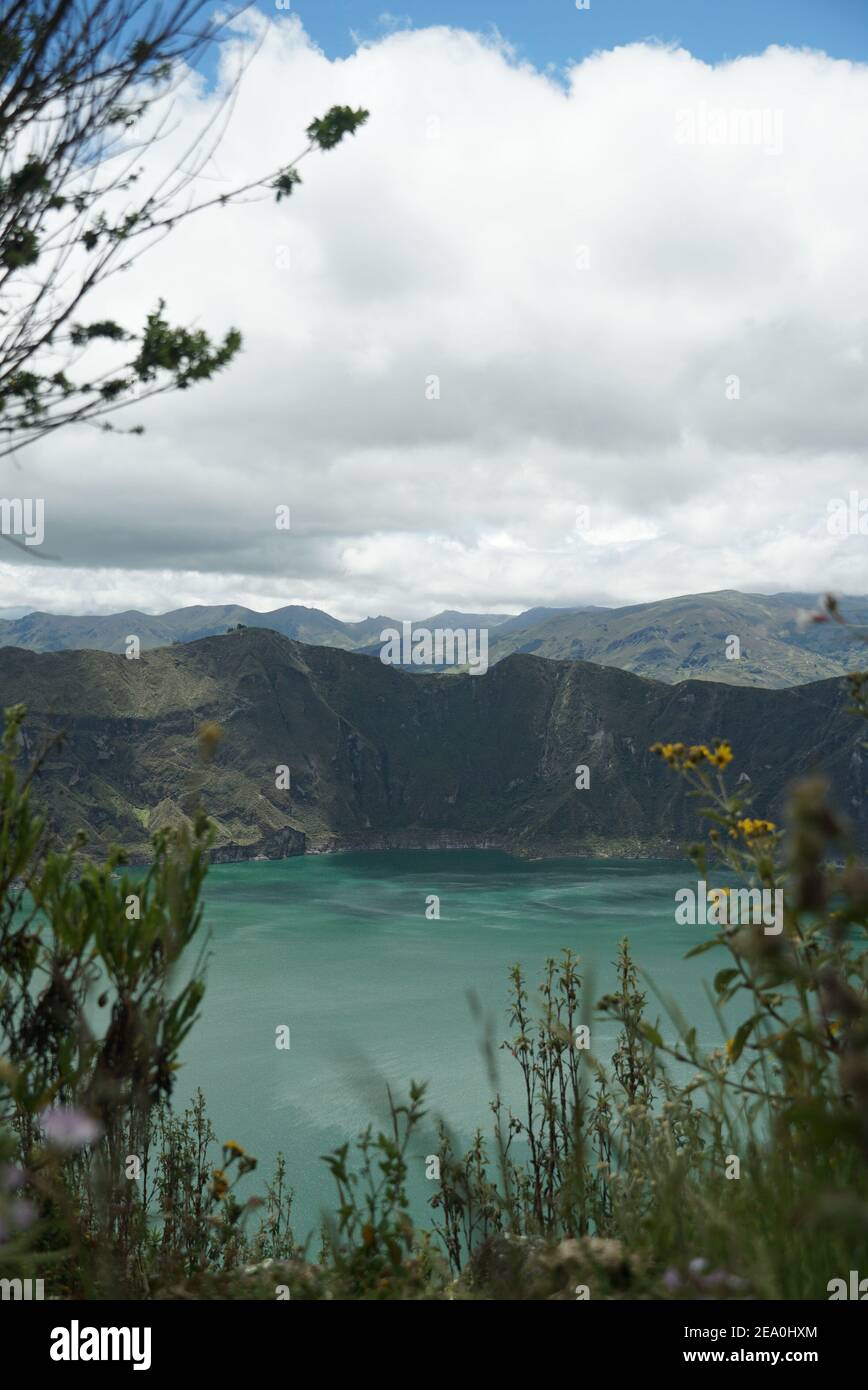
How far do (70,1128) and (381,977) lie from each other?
198ft

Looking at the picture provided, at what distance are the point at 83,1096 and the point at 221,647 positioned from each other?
168 m

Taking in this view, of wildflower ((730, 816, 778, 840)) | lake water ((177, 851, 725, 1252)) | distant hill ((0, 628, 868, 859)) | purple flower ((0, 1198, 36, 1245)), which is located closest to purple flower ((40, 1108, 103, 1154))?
purple flower ((0, 1198, 36, 1245))

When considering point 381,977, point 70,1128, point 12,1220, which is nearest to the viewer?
point 12,1220

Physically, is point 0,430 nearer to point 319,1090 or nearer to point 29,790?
point 29,790

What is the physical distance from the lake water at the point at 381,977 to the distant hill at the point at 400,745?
732 inches

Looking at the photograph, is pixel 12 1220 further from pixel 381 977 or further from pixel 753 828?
pixel 381 977

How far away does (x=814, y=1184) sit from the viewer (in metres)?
1.60

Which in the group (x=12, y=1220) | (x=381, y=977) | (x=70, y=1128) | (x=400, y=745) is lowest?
(x=381, y=977)

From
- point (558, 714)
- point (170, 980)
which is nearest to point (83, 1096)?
point (170, 980)

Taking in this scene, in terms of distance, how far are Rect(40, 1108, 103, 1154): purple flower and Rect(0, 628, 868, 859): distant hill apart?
11191cm

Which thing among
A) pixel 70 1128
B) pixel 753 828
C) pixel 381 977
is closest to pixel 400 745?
pixel 381 977

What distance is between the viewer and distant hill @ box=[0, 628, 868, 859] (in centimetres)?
12538

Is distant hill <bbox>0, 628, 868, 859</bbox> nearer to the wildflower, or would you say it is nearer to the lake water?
the lake water

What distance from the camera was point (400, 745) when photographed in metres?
172
